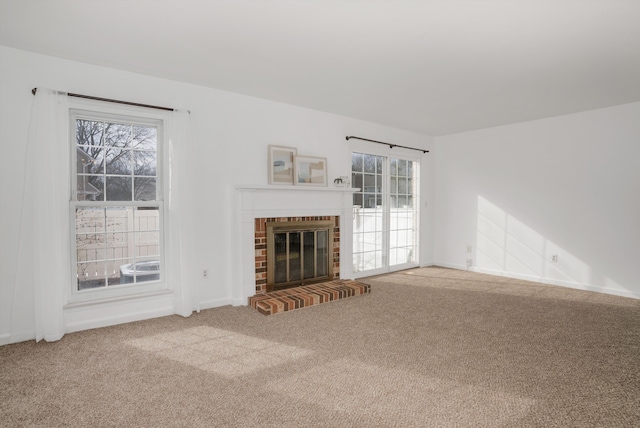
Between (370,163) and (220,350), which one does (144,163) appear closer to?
(220,350)

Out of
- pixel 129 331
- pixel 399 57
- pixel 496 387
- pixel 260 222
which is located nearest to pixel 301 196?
pixel 260 222

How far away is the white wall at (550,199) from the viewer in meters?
4.43

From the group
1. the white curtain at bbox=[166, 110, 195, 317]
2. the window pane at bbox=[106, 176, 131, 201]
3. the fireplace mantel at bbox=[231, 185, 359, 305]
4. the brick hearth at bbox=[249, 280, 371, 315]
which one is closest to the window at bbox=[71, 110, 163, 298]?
the window pane at bbox=[106, 176, 131, 201]

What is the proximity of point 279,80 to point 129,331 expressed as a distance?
9.56 feet

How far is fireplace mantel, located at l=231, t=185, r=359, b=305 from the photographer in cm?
398

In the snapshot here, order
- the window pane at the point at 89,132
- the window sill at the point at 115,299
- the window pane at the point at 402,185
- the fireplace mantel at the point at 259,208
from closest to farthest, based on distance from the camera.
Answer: the window sill at the point at 115,299 → the window pane at the point at 89,132 → the fireplace mantel at the point at 259,208 → the window pane at the point at 402,185

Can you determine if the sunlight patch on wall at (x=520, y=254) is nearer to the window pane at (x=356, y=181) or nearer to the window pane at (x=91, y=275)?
the window pane at (x=356, y=181)

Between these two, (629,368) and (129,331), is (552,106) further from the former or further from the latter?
(129,331)

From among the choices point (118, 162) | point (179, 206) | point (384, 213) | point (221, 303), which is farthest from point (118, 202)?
point (384, 213)

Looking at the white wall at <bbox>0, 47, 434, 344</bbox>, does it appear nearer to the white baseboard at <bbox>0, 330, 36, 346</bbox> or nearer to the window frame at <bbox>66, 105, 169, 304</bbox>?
the white baseboard at <bbox>0, 330, 36, 346</bbox>

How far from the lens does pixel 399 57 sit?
9.88ft

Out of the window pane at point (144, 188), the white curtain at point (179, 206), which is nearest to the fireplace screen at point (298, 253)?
the white curtain at point (179, 206)

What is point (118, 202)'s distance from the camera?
340 centimetres

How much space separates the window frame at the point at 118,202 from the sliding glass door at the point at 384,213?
280 centimetres
